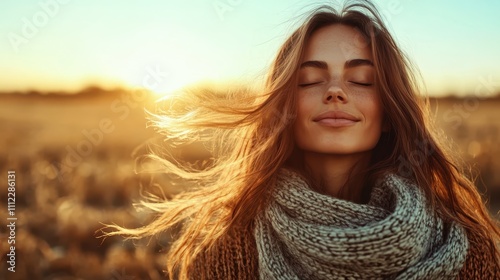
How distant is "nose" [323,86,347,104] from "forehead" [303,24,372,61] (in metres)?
0.17

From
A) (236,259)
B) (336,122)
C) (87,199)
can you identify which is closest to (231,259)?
(236,259)

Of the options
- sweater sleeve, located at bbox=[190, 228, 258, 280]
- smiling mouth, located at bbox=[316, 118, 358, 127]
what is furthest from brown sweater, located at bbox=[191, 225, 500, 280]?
smiling mouth, located at bbox=[316, 118, 358, 127]

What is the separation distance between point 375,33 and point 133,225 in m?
3.42

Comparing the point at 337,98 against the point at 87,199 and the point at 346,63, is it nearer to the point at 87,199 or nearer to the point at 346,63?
the point at 346,63

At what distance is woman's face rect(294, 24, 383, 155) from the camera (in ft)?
7.79

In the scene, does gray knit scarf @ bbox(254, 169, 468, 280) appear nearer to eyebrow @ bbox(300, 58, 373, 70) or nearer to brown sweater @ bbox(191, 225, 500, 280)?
brown sweater @ bbox(191, 225, 500, 280)

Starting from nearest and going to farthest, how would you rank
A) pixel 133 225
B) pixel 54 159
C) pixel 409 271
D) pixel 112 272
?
pixel 409 271, pixel 112 272, pixel 133 225, pixel 54 159

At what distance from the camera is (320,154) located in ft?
8.45

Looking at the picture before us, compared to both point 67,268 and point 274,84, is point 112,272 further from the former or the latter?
→ point 274,84

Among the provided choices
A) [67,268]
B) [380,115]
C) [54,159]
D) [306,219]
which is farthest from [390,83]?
[54,159]

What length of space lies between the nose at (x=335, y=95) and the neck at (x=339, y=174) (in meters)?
0.30

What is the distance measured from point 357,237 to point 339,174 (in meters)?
0.45

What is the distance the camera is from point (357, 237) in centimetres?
217

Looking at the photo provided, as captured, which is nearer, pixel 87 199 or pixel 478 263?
pixel 478 263
